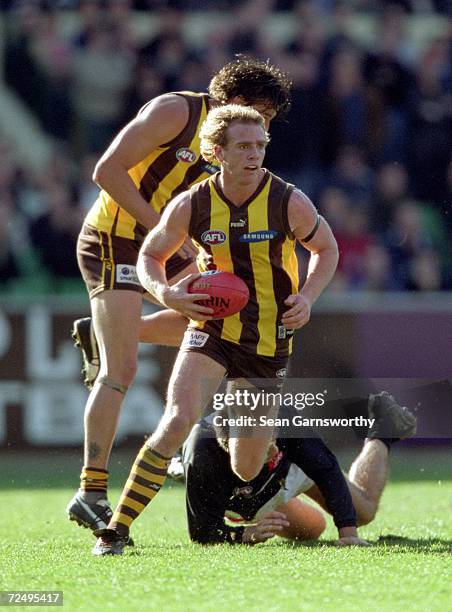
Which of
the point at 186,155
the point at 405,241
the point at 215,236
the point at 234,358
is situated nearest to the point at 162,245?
the point at 215,236

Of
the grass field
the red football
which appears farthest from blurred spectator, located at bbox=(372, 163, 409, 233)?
the red football

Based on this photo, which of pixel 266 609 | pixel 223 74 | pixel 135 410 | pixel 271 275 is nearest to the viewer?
pixel 266 609

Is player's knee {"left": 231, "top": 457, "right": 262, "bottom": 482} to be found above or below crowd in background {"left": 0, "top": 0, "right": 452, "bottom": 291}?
below

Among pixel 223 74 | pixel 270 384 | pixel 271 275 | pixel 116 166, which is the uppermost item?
pixel 223 74

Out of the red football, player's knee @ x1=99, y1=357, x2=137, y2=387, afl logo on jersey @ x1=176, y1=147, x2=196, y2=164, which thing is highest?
afl logo on jersey @ x1=176, y1=147, x2=196, y2=164

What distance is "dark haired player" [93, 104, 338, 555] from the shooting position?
567cm

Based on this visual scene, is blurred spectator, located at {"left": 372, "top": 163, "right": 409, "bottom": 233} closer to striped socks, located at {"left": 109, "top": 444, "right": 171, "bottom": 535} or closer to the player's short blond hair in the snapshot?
the player's short blond hair

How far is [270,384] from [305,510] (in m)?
0.69

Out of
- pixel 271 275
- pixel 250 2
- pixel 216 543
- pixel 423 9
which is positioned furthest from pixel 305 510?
pixel 423 9

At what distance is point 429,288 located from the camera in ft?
36.1

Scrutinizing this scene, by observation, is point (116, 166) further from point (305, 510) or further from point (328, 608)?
point (328, 608)

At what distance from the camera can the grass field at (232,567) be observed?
14.0ft

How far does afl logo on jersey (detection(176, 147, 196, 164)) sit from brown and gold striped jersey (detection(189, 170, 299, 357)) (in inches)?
27.9

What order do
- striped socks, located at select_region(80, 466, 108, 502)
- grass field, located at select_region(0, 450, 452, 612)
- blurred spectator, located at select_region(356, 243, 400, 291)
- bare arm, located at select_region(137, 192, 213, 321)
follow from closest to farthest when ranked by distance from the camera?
grass field, located at select_region(0, 450, 452, 612) < bare arm, located at select_region(137, 192, 213, 321) < striped socks, located at select_region(80, 466, 108, 502) < blurred spectator, located at select_region(356, 243, 400, 291)
